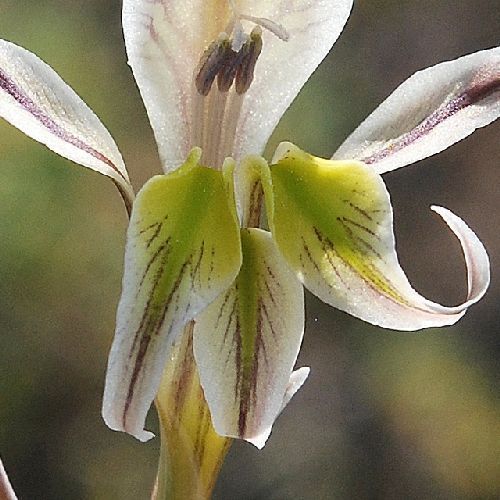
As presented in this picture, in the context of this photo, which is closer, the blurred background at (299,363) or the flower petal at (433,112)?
the flower petal at (433,112)

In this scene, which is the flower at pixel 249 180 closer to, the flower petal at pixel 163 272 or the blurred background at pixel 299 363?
the flower petal at pixel 163 272

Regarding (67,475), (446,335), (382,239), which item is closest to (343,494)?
(446,335)

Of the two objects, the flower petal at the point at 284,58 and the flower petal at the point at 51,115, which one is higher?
the flower petal at the point at 284,58

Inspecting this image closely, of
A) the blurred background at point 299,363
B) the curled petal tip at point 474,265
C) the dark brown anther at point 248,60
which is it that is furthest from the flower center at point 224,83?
the blurred background at point 299,363

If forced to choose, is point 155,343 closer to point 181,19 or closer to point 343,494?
point 181,19

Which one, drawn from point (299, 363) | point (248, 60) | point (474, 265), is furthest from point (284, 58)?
point (299, 363)

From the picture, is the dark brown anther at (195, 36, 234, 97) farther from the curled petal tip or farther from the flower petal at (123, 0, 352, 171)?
the curled petal tip

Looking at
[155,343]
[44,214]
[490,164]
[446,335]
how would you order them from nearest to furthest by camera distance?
[155,343] → [44,214] → [446,335] → [490,164]
